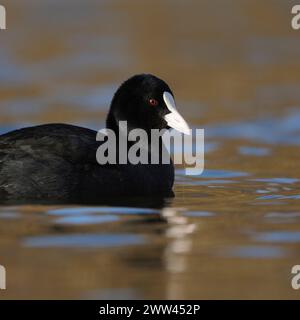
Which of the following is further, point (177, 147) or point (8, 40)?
point (8, 40)

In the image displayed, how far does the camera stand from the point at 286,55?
18812 millimetres

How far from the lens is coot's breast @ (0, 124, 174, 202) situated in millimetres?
8391

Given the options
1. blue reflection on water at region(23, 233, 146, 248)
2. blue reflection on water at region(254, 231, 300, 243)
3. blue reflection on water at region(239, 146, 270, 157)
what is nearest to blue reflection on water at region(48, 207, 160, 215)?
blue reflection on water at region(23, 233, 146, 248)

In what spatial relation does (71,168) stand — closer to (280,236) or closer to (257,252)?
(280,236)

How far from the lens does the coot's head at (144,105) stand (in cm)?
948

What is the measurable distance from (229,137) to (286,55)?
5458 mm

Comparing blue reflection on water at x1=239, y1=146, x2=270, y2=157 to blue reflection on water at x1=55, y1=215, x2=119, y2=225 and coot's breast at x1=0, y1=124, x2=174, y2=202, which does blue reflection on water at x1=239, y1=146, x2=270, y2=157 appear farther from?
blue reflection on water at x1=55, y1=215, x2=119, y2=225

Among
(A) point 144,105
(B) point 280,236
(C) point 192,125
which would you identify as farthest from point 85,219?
(C) point 192,125

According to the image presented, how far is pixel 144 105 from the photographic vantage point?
31.3 ft

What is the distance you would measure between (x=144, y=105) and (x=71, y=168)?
129cm

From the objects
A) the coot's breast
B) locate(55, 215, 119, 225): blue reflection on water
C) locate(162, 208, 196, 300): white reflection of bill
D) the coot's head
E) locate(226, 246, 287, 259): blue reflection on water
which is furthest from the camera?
the coot's head
